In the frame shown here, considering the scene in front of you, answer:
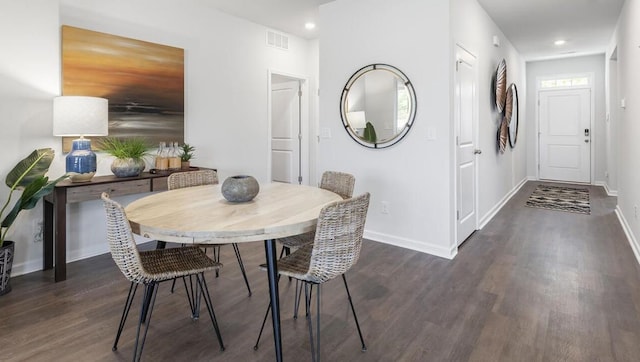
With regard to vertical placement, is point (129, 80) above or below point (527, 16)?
below

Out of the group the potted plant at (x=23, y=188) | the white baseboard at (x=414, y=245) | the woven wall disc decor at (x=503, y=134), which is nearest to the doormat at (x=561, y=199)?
the woven wall disc decor at (x=503, y=134)

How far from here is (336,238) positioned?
5.30ft

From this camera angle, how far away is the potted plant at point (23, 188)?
255cm

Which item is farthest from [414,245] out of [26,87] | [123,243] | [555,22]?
[555,22]

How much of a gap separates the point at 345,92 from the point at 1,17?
2869mm

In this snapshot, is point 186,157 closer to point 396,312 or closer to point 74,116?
point 74,116

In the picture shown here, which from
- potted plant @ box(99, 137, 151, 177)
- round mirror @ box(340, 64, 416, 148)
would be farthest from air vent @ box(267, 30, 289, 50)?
potted plant @ box(99, 137, 151, 177)

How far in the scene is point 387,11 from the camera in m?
3.49

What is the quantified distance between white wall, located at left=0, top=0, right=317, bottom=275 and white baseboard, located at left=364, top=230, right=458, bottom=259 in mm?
1934

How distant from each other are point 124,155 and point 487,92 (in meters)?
4.06

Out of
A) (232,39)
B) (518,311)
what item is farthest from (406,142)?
(232,39)

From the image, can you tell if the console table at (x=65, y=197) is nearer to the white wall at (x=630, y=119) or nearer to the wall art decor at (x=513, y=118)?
the white wall at (x=630, y=119)

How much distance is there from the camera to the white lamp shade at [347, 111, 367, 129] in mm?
3742

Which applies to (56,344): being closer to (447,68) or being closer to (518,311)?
(518,311)
